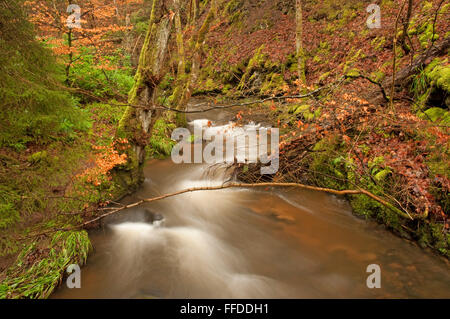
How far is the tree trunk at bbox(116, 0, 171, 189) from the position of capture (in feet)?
16.3

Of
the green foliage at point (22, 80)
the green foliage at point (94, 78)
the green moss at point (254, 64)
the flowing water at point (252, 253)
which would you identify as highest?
the green moss at point (254, 64)

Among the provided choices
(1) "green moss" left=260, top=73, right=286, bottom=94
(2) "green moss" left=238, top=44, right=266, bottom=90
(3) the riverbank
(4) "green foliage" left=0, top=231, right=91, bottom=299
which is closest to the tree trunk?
(3) the riverbank

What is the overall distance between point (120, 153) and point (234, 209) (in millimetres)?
3103

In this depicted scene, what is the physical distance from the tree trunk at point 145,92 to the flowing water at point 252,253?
1.11m

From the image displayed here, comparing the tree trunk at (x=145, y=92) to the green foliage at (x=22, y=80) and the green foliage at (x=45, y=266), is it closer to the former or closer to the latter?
the green foliage at (x=22, y=80)

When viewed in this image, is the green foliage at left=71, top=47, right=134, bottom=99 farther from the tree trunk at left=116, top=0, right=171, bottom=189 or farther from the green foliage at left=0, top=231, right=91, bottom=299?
the green foliage at left=0, top=231, right=91, bottom=299

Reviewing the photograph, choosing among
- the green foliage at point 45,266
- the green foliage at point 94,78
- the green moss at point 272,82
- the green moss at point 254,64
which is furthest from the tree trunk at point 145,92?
the green moss at point 254,64

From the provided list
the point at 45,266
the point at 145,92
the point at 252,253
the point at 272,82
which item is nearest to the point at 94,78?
the point at 145,92

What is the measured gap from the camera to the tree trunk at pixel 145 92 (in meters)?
4.97

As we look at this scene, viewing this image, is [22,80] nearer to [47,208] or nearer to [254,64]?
[47,208]

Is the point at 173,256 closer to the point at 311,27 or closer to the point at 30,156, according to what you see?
the point at 30,156

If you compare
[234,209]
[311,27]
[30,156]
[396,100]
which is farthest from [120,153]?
[311,27]
